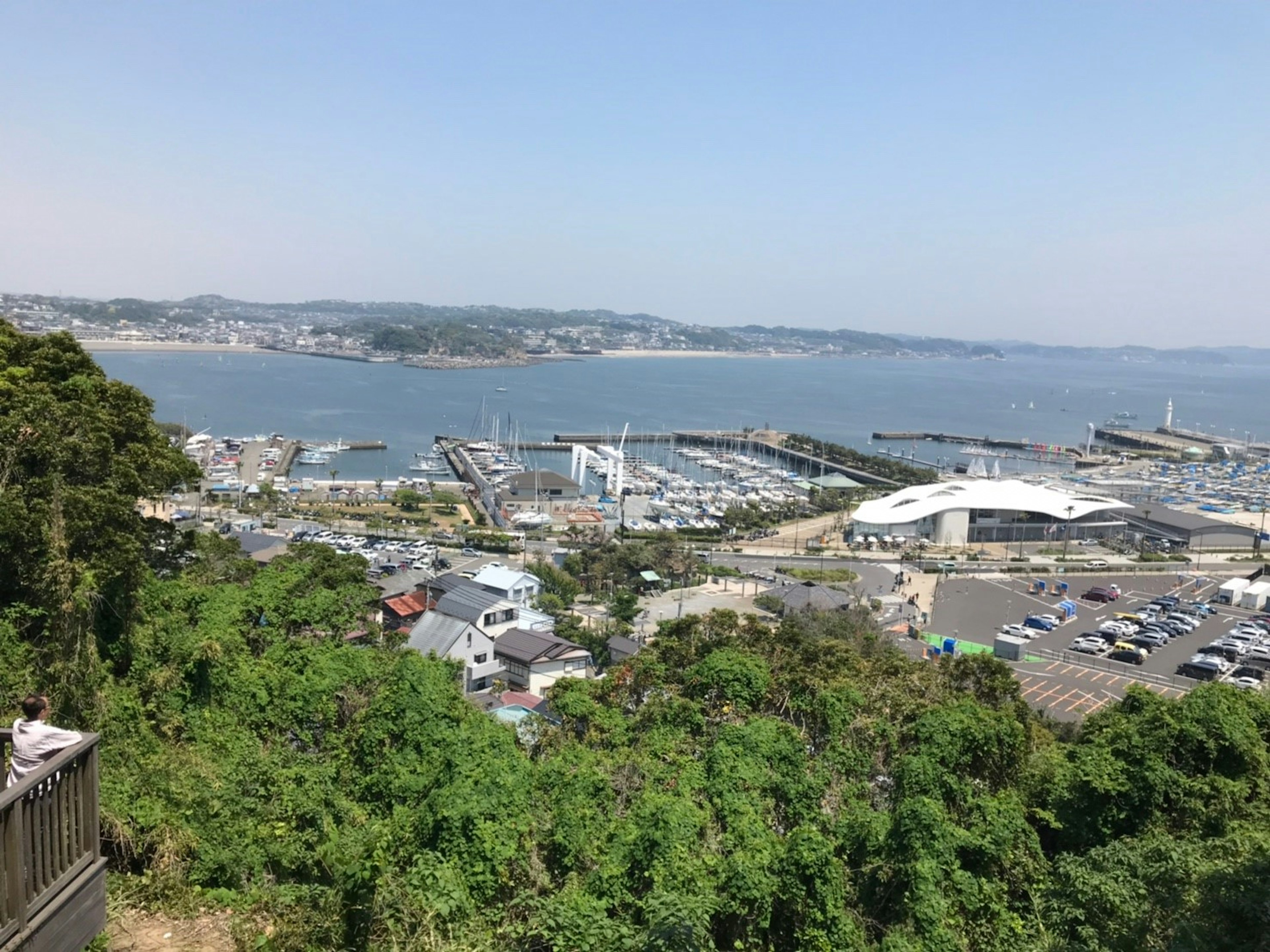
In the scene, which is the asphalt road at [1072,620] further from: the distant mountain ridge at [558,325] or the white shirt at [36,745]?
the distant mountain ridge at [558,325]

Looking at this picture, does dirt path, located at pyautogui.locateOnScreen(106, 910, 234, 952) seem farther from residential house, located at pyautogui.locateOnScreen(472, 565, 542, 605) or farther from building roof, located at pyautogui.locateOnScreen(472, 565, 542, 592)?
building roof, located at pyautogui.locateOnScreen(472, 565, 542, 592)

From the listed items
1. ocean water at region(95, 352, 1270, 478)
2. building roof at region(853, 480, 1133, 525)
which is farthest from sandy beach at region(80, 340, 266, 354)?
Result: building roof at region(853, 480, 1133, 525)

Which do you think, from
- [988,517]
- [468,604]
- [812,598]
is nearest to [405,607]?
[468,604]

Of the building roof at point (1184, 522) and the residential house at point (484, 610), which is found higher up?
the residential house at point (484, 610)

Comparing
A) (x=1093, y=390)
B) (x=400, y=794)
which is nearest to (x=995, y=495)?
(x=400, y=794)

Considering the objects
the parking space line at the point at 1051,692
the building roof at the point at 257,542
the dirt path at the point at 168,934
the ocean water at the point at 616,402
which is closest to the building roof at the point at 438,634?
the building roof at the point at 257,542

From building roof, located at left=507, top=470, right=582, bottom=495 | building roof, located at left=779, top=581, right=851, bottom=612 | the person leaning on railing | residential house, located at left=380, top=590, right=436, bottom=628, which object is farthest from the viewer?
building roof, located at left=507, top=470, right=582, bottom=495
